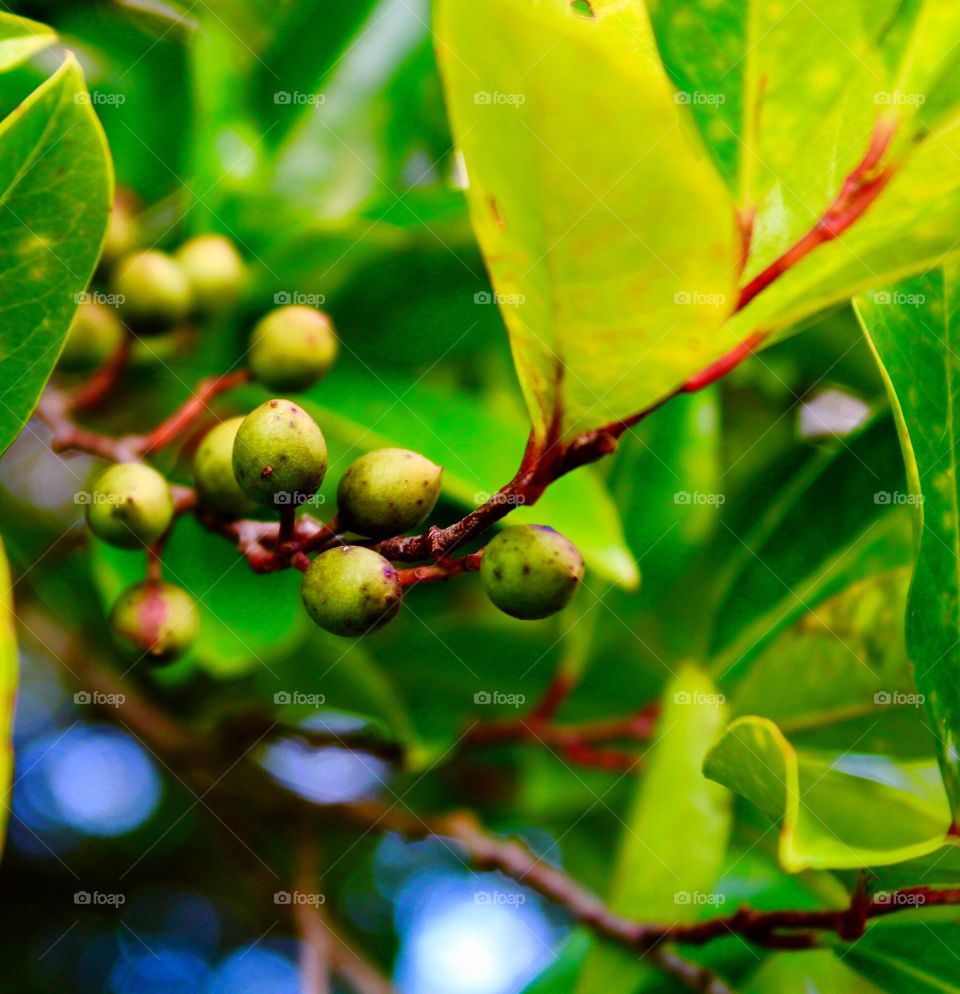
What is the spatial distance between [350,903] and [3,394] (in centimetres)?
213

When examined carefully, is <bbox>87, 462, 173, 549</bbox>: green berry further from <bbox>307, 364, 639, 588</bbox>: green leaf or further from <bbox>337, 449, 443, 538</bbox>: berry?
<bbox>307, 364, 639, 588</bbox>: green leaf

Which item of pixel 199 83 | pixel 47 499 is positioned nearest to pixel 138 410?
pixel 199 83

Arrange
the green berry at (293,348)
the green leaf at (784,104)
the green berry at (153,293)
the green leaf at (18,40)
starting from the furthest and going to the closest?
1. the green berry at (153,293)
2. the green berry at (293,348)
3. the green leaf at (18,40)
4. the green leaf at (784,104)

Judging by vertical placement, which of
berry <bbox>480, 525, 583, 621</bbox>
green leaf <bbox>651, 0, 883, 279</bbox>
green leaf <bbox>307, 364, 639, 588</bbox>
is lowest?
green leaf <bbox>307, 364, 639, 588</bbox>

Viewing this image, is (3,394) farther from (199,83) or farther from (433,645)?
(433,645)

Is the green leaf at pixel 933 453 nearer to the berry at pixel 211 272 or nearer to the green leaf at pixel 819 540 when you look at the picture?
the green leaf at pixel 819 540

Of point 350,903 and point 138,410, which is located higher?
point 138,410

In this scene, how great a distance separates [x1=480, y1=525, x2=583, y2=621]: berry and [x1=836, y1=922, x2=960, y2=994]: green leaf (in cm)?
67

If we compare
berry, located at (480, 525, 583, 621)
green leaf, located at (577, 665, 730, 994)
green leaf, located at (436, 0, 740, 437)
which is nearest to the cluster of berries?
berry, located at (480, 525, 583, 621)

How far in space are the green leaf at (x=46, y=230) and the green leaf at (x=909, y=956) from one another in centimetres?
107

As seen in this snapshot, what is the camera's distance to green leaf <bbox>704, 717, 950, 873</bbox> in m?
0.92

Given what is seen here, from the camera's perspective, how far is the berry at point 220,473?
1.07m

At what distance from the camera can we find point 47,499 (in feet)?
7.68

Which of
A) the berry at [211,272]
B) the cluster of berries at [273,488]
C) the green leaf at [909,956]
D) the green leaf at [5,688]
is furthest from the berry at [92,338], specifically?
the green leaf at [909,956]
